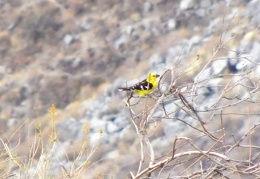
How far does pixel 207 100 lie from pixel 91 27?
830 centimetres

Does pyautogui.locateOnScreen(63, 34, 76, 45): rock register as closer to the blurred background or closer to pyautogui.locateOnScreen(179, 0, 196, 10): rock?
the blurred background

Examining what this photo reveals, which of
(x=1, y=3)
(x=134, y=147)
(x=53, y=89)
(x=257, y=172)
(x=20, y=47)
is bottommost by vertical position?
(x=257, y=172)

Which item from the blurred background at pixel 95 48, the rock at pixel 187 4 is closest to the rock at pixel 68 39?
the blurred background at pixel 95 48

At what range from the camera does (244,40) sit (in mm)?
18828

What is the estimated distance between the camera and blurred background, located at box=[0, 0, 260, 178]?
19516mm

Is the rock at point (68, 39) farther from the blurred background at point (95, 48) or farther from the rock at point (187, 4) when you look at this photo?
the rock at point (187, 4)

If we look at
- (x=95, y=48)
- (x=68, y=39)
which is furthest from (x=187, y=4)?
(x=68, y=39)

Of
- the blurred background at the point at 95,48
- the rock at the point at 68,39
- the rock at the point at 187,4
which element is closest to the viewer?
the blurred background at the point at 95,48

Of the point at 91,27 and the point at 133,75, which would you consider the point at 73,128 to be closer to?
the point at 133,75

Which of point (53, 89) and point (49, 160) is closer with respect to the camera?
A: point (49, 160)

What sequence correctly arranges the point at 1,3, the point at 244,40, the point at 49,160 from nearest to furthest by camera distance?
the point at 49,160, the point at 244,40, the point at 1,3

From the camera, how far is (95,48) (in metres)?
23.1

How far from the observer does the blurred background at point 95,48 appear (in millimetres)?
19516

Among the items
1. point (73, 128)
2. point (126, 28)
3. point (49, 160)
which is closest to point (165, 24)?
point (126, 28)
